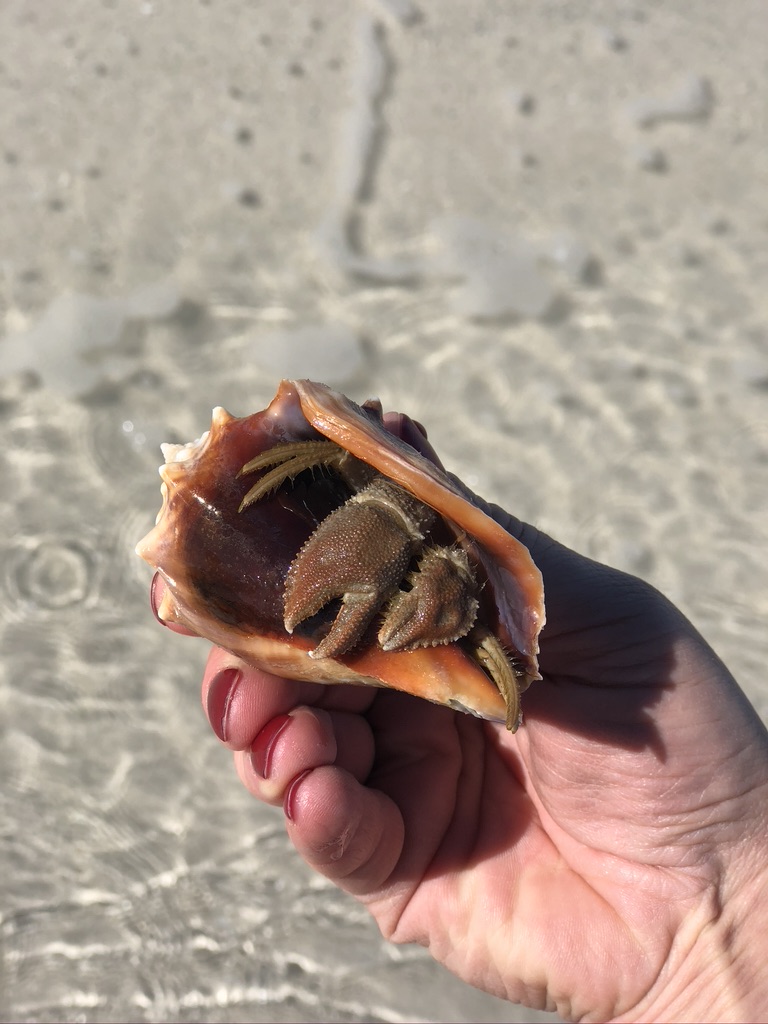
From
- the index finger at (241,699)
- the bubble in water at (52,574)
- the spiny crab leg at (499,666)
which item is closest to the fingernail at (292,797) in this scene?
the index finger at (241,699)

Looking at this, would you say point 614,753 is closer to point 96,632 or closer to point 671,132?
point 96,632

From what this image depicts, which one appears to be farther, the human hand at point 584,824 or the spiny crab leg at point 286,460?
the human hand at point 584,824

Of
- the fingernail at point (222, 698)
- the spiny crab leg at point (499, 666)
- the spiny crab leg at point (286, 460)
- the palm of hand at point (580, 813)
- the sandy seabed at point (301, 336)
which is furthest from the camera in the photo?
the sandy seabed at point (301, 336)

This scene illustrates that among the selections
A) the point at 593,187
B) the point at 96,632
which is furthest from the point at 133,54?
the point at 96,632

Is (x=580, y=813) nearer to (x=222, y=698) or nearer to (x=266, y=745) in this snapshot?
(x=266, y=745)

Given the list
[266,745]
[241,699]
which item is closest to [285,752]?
[266,745]

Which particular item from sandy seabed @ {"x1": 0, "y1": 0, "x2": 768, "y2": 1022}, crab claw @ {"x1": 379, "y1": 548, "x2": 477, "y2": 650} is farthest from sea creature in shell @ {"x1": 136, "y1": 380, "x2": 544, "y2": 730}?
sandy seabed @ {"x1": 0, "y1": 0, "x2": 768, "y2": 1022}

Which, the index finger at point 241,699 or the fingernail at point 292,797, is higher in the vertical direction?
the index finger at point 241,699

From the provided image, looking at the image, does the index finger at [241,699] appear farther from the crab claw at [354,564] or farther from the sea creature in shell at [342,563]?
the crab claw at [354,564]
